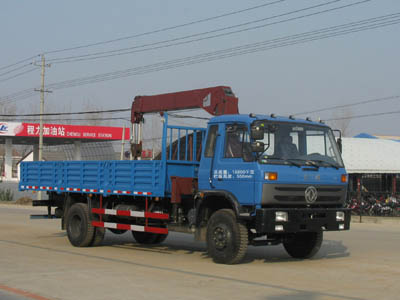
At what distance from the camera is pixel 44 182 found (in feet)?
53.0

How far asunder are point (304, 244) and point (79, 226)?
5436 millimetres

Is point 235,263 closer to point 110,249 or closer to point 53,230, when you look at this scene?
point 110,249

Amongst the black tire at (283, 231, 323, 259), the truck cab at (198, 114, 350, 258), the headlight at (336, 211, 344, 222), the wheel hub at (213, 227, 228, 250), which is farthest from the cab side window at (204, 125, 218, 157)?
the headlight at (336, 211, 344, 222)

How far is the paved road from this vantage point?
335 inches

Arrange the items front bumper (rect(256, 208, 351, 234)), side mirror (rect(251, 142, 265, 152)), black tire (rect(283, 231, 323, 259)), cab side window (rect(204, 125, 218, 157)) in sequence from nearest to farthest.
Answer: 1. side mirror (rect(251, 142, 265, 152))
2. front bumper (rect(256, 208, 351, 234))
3. cab side window (rect(204, 125, 218, 157))
4. black tire (rect(283, 231, 323, 259))

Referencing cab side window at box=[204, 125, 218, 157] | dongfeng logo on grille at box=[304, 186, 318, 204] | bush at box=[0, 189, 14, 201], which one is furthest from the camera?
bush at box=[0, 189, 14, 201]

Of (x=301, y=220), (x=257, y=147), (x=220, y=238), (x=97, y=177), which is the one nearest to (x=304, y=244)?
(x=301, y=220)

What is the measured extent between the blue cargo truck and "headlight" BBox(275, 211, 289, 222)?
0.06ft

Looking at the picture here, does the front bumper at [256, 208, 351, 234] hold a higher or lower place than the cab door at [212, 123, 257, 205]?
lower

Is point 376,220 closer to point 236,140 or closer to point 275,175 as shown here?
point 236,140

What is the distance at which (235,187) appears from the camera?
1118cm

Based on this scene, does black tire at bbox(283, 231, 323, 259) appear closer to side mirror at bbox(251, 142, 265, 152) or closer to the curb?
side mirror at bbox(251, 142, 265, 152)

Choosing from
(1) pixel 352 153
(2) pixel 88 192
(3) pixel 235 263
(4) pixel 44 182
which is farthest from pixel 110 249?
(1) pixel 352 153

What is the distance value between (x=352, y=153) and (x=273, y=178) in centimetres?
1844
